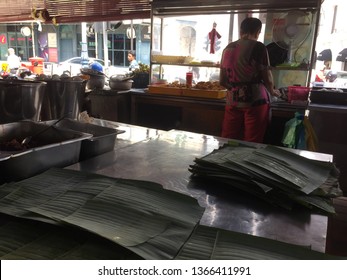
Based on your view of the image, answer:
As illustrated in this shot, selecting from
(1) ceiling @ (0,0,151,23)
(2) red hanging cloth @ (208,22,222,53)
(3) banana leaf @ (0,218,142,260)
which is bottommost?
(3) banana leaf @ (0,218,142,260)

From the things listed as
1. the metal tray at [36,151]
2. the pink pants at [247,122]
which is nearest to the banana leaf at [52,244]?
the metal tray at [36,151]

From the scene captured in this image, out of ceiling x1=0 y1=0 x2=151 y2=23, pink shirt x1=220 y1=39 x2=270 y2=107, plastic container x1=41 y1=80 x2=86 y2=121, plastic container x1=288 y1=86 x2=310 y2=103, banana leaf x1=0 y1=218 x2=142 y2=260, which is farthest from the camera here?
ceiling x1=0 y1=0 x2=151 y2=23

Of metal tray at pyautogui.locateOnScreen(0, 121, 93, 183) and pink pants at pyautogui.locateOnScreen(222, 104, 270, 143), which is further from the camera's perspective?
pink pants at pyautogui.locateOnScreen(222, 104, 270, 143)

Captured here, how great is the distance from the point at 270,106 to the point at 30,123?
2.46 m

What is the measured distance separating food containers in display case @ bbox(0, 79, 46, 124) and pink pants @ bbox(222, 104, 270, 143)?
204 cm

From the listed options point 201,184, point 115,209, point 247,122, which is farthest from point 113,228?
point 247,122

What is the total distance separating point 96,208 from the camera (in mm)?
796

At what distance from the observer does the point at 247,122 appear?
3043 mm

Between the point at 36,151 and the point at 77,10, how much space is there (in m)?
4.44

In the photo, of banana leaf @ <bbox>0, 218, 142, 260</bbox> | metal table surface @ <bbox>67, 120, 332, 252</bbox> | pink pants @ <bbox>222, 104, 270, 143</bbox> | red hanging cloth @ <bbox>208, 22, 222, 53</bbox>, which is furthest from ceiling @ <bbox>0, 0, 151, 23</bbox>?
banana leaf @ <bbox>0, 218, 142, 260</bbox>

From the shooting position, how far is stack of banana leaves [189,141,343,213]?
0.97 metres

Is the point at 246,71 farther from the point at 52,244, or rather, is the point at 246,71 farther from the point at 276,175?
the point at 52,244

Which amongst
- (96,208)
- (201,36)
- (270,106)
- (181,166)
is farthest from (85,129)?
(201,36)

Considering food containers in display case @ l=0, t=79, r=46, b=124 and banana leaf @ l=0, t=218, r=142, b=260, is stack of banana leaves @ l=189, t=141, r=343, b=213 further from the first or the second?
food containers in display case @ l=0, t=79, r=46, b=124
